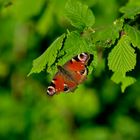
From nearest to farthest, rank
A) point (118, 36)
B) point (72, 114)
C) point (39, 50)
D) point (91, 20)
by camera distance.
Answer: point (118, 36) → point (91, 20) → point (39, 50) → point (72, 114)

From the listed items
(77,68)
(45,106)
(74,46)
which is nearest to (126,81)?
(77,68)

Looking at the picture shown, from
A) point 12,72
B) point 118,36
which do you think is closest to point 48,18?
point 118,36

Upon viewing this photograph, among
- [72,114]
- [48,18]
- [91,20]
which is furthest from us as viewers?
[72,114]

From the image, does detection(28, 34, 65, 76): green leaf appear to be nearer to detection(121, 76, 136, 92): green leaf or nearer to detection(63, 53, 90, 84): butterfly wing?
detection(63, 53, 90, 84): butterfly wing

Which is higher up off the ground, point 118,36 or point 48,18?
point 118,36

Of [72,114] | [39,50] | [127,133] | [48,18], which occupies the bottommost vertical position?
[127,133]

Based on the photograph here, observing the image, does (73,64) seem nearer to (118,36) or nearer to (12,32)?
(118,36)

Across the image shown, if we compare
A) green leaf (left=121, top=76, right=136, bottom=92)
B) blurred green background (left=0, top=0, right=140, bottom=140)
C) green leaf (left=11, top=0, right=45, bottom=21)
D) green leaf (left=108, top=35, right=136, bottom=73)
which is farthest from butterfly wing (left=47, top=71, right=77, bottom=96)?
blurred green background (left=0, top=0, right=140, bottom=140)
